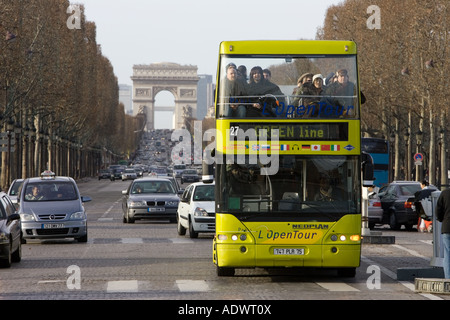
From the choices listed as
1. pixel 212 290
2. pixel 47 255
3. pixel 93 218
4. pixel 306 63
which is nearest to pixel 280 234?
pixel 212 290

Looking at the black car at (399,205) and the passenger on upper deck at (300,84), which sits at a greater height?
the passenger on upper deck at (300,84)

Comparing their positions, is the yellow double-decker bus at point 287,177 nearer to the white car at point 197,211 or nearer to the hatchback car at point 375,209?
the white car at point 197,211

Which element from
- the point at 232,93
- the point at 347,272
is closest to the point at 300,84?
the point at 232,93

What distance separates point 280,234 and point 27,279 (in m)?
3.89

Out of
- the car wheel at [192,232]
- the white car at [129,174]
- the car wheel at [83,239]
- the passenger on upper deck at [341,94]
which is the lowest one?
the car wheel at [83,239]

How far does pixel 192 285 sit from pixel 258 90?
2.95m

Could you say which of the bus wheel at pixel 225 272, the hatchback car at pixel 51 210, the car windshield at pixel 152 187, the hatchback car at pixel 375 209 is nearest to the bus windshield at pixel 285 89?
the bus wheel at pixel 225 272

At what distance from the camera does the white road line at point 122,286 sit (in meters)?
14.6

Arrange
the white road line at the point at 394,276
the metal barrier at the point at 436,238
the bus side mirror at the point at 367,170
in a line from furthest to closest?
the metal barrier at the point at 436,238
the bus side mirror at the point at 367,170
the white road line at the point at 394,276

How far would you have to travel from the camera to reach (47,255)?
21656 mm

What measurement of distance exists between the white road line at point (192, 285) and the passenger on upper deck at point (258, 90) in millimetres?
2498

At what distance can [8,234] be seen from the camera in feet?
60.2

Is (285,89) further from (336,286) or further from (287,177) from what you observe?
(336,286)

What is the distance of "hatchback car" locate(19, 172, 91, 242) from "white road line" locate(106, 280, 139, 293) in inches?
351
